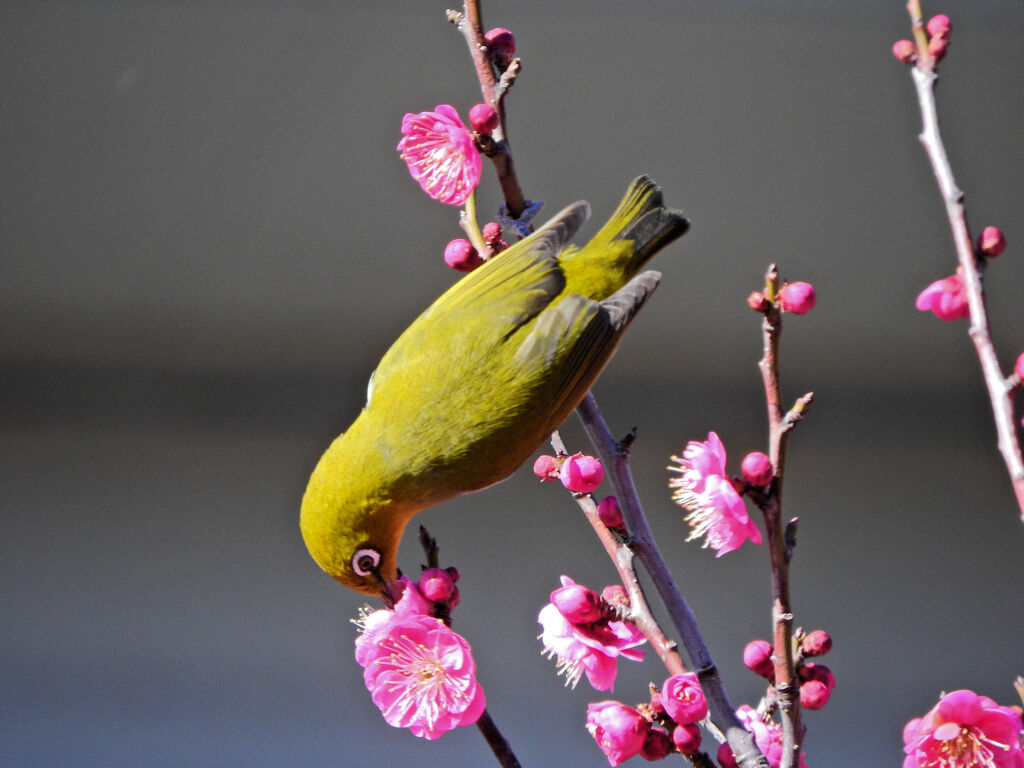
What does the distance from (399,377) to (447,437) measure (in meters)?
0.10

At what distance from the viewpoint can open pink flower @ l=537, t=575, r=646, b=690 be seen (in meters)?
0.83

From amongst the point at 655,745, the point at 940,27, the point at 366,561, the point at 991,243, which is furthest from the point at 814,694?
the point at 940,27

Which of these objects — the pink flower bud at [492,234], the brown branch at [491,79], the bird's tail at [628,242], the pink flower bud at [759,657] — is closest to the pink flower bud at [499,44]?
the brown branch at [491,79]

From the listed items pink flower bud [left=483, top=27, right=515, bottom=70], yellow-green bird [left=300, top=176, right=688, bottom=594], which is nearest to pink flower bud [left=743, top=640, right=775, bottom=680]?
yellow-green bird [left=300, top=176, right=688, bottom=594]

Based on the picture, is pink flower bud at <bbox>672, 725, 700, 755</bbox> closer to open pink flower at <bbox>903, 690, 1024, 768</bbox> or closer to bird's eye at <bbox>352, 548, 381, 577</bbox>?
open pink flower at <bbox>903, 690, 1024, 768</bbox>

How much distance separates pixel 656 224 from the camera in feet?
4.32

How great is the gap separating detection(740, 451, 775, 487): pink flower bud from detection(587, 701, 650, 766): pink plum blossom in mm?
205

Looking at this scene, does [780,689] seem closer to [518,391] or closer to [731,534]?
[731,534]

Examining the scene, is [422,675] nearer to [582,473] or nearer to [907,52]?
[582,473]

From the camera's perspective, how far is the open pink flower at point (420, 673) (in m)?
0.80

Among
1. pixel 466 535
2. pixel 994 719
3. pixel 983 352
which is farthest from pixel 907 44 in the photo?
pixel 466 535

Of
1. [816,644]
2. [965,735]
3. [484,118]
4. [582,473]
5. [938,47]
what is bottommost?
[965,735]

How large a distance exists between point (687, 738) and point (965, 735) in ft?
0.70

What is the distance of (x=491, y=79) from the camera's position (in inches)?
36.9
